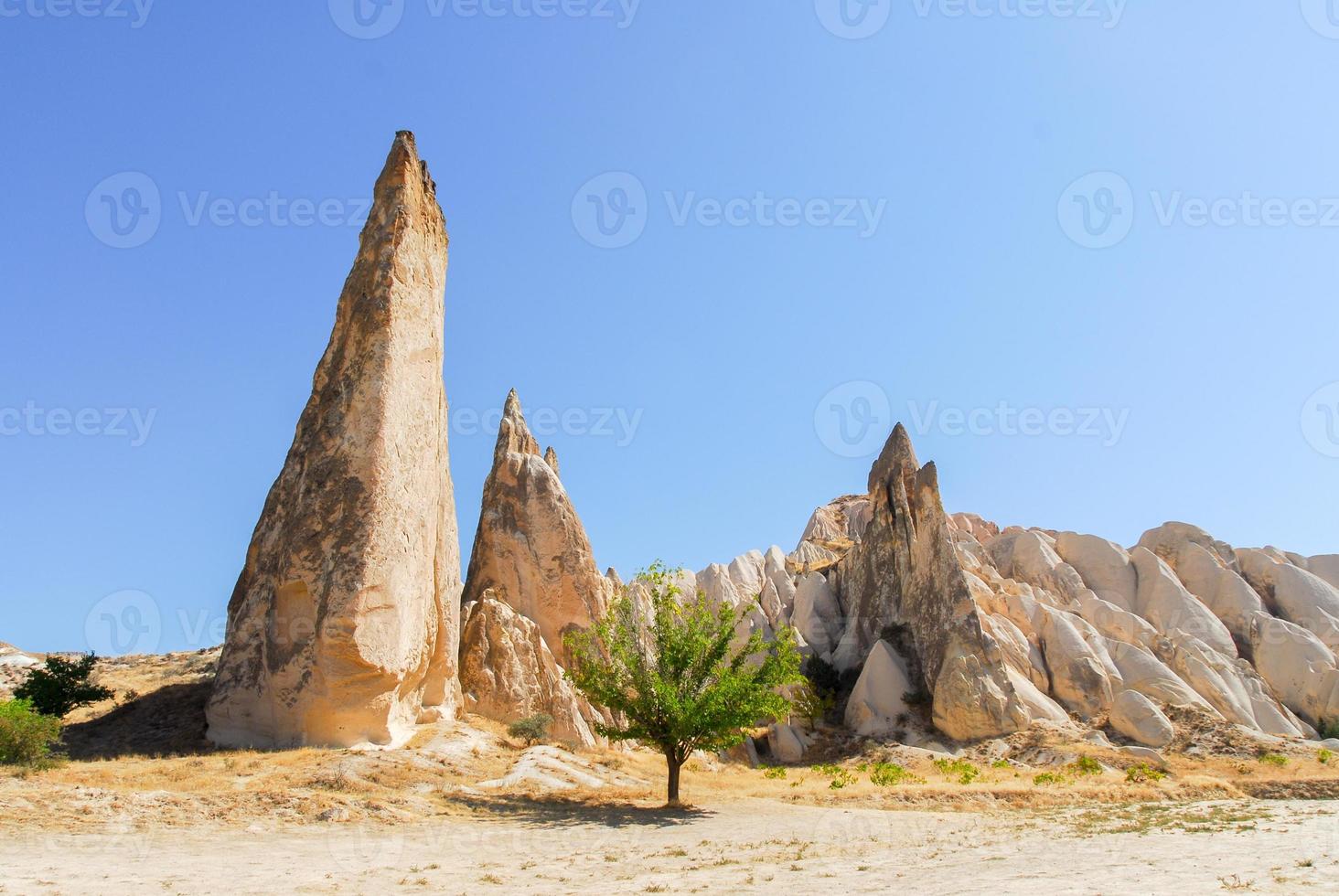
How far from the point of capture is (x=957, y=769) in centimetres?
2833

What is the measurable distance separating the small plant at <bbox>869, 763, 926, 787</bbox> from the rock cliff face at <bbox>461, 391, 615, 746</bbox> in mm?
8509

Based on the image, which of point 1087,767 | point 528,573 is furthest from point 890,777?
point 528,573

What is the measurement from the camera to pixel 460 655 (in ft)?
89.7

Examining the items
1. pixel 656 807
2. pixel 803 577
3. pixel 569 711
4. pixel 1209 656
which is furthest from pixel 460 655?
pixel 1209 656

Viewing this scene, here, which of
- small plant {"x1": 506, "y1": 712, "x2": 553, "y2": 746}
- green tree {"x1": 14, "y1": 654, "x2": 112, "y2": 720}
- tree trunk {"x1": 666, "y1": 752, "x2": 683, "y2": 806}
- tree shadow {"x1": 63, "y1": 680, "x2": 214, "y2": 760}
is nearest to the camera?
tree trunk {"x1": 666, "y1": 752, "x2": 683, "y2": 806}

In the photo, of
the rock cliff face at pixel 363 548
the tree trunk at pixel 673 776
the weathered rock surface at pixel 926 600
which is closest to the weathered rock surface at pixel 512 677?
the rock cliff face at pixel 363 548

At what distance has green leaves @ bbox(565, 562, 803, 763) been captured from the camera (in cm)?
1881

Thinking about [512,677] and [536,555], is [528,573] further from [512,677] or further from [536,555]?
[512,677]

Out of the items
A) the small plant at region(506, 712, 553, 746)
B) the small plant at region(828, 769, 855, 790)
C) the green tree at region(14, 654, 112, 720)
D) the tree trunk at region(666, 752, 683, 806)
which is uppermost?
the green tree at region(14, 654, 112, 720)

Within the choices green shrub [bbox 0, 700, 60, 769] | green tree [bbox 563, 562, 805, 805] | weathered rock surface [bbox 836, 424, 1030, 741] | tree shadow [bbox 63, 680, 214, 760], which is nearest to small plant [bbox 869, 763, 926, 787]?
weathered rock surface [bbox 836, 424, 1030, 741]

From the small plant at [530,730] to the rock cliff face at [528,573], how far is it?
2.87m

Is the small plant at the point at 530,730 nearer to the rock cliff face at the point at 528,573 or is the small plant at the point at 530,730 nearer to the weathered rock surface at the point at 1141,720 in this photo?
the rock cliff face at the point at 528,573

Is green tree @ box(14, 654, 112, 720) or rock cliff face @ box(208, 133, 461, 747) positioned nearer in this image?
rock cliff face @ box(208, 133, 461, 747)

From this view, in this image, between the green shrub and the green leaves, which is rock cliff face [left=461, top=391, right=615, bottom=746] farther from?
the green shrub
